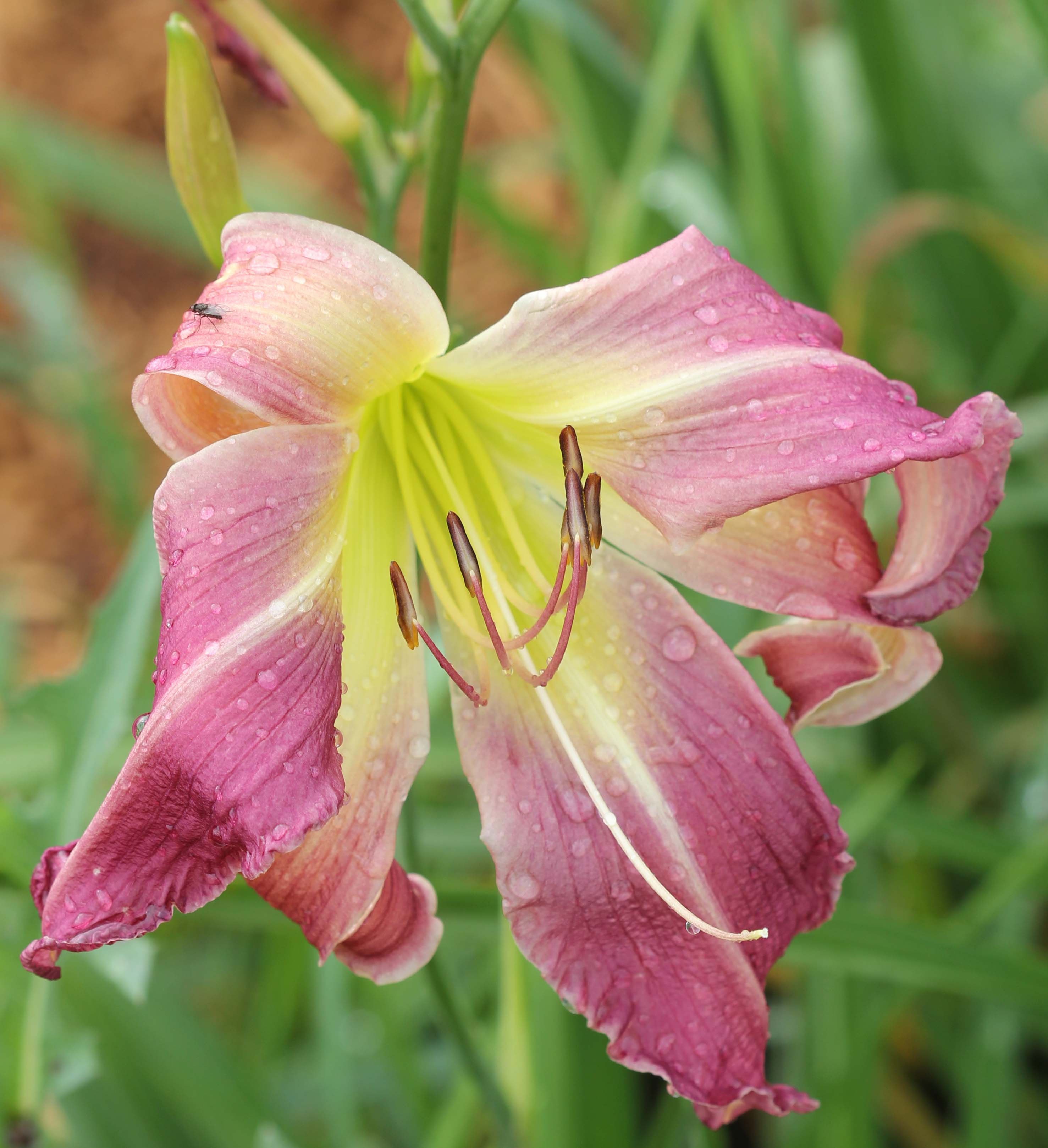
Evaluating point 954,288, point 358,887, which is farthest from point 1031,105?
point 358,887

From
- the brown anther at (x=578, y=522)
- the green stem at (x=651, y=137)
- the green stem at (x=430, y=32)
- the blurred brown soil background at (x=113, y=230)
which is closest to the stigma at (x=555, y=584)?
the brown anther at (x=578, y=522)

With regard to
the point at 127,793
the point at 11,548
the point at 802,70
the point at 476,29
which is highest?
the point at 476,29

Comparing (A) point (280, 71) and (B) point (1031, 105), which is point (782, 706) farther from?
(B) point (1031, 105)

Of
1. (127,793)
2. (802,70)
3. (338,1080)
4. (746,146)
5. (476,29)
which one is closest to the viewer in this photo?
(127,793)

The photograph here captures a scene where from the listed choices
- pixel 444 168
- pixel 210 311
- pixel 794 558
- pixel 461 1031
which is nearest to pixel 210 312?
pixel 210 311

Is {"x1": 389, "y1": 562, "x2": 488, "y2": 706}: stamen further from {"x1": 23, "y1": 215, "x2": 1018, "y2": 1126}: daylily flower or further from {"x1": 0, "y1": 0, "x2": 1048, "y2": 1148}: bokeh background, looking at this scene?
{"x1": 0, "y1": 0, "x2": 1048, "y2": 1148}: bokeh background

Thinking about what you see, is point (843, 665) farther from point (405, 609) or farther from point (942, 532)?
point (405, 609)

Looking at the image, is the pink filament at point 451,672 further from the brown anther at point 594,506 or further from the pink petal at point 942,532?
the pink petal at point 942,532

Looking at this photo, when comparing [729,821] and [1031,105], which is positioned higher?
[729,821]
